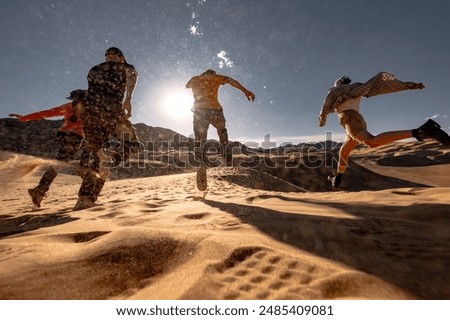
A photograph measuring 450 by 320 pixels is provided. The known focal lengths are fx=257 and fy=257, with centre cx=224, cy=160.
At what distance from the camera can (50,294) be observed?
1.00 metres

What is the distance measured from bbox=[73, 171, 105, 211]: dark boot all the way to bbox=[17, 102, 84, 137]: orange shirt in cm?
64

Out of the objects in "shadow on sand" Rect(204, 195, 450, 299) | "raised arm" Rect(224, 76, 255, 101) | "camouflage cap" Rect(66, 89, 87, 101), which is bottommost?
"shadow on sand" Rect(204, 195, 450, 299)

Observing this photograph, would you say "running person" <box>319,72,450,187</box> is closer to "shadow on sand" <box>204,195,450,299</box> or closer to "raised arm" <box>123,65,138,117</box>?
"shadow on sand" <box>204,195,450,299</box>

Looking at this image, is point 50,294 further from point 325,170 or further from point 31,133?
point 31,133

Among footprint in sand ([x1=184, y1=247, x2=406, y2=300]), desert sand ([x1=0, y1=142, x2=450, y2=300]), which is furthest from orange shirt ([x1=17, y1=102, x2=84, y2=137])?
footprint in sand ([x1=184, y1=247, x2=406, y2=300])

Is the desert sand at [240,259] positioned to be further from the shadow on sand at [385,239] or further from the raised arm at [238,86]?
the raised arm at [238,86]

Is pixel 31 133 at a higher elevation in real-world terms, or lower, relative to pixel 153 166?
higher

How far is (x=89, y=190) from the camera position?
10.4ft

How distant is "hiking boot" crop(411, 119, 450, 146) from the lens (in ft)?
8.41

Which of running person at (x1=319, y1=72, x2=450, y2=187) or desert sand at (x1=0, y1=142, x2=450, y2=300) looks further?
running person at (x1=319, y1=72, x2=450, y2=187)
